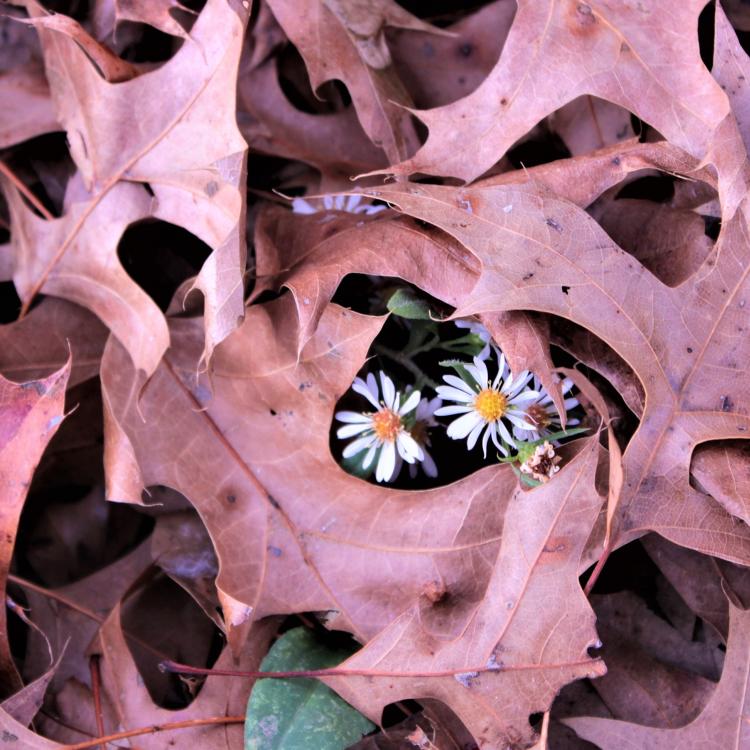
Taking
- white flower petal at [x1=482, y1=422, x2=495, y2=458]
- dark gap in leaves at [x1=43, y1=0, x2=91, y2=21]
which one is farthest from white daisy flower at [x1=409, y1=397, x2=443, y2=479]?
dark gap in leaves at [x1=43, y1=0, x2=91, y2=21]

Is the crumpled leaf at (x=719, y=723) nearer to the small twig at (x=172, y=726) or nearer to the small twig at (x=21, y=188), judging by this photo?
the small twig at (x=172, y=726)

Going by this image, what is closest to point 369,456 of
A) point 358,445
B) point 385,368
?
point 358,445

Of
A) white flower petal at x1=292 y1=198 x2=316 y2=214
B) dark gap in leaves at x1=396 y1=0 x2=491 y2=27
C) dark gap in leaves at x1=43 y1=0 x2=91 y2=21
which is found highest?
dark gap in leaves at x1=396 y1=0 x2=491 y2=27

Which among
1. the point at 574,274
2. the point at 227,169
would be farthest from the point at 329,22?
the point at 574,274

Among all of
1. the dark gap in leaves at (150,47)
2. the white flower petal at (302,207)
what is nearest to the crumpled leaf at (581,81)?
the white flower petal at (302,207)

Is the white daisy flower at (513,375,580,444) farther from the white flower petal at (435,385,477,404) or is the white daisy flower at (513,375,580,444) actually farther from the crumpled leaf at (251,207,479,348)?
the crumpled leaf at (251,207,479,348)
